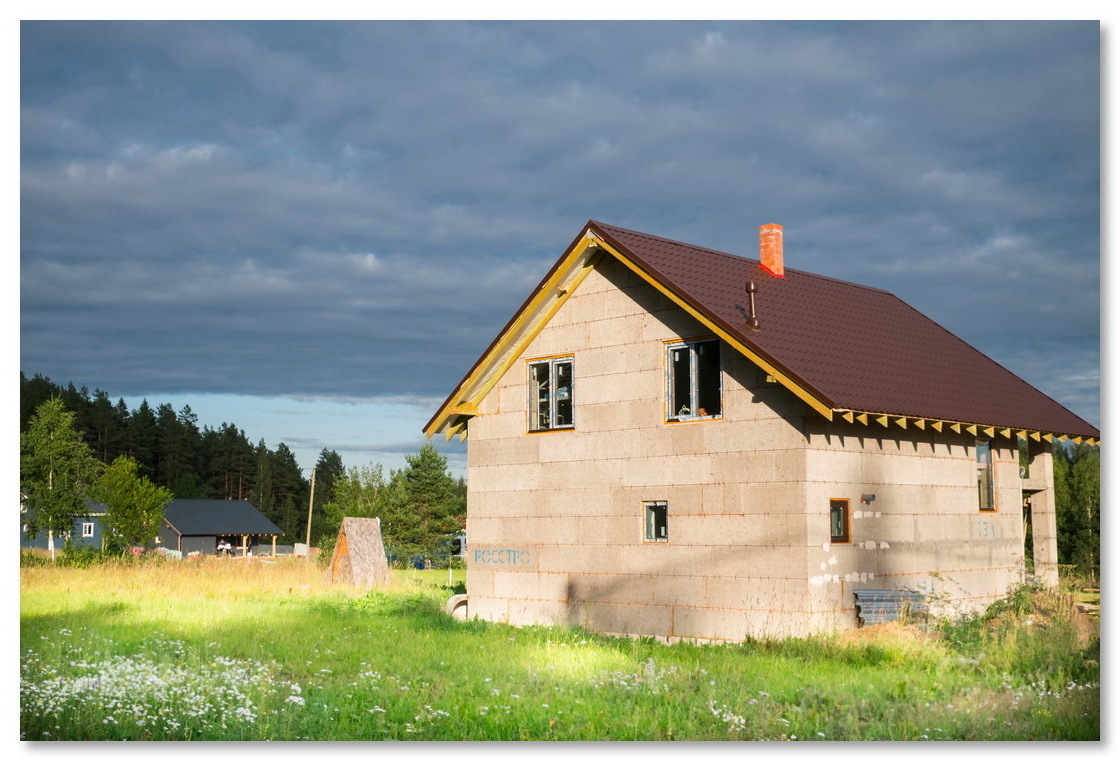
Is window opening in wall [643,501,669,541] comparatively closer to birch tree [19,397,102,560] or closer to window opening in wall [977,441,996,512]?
window opening in wall [977,441,996,512]

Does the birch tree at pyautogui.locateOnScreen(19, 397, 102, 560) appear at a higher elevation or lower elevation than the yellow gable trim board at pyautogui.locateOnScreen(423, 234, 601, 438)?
lower

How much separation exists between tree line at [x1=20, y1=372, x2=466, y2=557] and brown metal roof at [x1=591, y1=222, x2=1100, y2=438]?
1067cm

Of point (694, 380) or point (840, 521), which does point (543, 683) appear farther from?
point (694, 380)

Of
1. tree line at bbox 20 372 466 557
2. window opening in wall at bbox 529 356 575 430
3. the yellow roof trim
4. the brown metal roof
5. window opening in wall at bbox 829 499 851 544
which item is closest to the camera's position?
the yellow roof trim

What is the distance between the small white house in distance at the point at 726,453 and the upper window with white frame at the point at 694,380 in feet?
0.11

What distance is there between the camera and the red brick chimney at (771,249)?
67.4 feet

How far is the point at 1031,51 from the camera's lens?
41.2 ft

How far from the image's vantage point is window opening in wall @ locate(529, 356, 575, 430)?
19734 mm

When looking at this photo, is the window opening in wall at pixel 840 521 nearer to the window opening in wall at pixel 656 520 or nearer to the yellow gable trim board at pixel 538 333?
the yellow gable trim board at pixel 538 333

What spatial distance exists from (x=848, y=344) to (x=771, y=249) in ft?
9.91

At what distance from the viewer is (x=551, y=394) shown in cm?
1998

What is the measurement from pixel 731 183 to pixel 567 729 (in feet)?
26.8

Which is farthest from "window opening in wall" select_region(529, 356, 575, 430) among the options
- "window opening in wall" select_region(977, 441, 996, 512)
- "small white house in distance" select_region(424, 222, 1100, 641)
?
"window opening in wall" select_region(977, 441, 996, 512)
